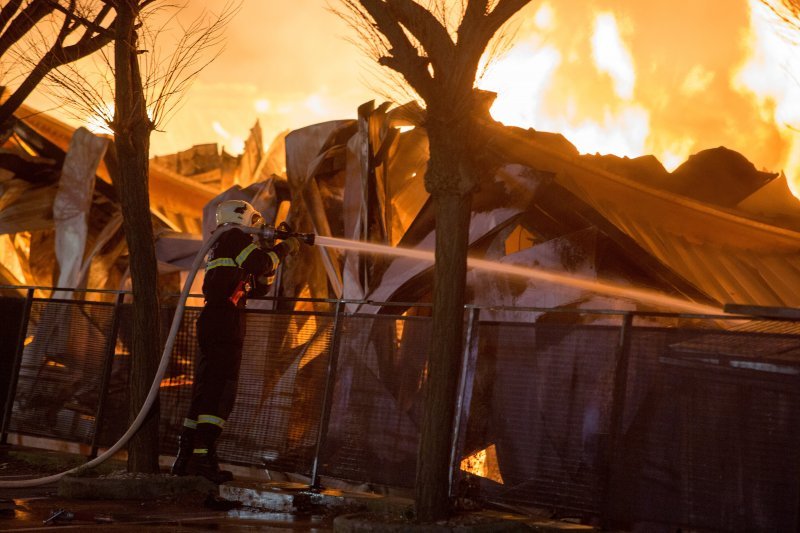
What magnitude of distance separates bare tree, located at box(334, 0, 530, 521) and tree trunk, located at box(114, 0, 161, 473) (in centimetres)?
312

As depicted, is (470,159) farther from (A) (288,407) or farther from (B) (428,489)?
(A) (288,407)

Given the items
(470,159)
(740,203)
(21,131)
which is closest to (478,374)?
(470,159)

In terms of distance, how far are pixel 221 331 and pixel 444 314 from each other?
112 inches

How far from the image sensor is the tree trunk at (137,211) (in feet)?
28.6

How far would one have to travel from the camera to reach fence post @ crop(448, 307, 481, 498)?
742cm

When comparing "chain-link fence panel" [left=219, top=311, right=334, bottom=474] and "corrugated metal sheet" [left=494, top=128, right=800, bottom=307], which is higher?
"corrugated metal sheet" [left=494, top=128, right=800, bottom=307]

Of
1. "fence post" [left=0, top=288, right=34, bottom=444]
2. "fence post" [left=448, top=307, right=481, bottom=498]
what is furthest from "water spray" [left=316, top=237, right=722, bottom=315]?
"fence post" [left=0, top=288, right=34, bottom=444]

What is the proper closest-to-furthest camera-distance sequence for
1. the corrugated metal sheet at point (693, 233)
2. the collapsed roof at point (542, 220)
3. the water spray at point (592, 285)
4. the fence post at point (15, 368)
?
the water spray at point (592, 285), the fence post at point (15, 368), the collapsed roof at point (542, 220), the corrugated metal sheet at point (693, 233)

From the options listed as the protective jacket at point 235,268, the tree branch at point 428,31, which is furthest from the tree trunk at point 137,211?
the tree branch at point 428,31

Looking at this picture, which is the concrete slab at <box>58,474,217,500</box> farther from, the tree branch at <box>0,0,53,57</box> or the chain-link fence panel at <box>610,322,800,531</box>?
the tree branch at <box>0,0,53,57</box>

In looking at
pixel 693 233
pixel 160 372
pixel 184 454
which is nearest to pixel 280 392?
pixel 184 454

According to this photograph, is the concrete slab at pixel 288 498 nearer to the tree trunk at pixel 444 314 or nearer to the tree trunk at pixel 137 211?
the tree trunk at pixel 444 314

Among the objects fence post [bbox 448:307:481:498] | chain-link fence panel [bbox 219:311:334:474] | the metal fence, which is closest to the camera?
the metal fence

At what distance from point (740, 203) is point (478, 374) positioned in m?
8.01
